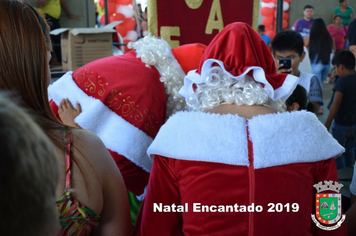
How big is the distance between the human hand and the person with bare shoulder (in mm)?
694

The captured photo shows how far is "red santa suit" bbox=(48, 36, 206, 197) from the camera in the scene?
1710 mm

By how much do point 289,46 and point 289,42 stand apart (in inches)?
1.2

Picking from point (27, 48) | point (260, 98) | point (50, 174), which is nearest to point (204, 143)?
point (260, 98)

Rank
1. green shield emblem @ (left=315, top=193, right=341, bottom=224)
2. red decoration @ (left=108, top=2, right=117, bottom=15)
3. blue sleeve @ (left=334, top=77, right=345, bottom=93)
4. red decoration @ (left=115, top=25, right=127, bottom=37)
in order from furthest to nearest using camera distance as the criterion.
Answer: red decoration @ (left=115, top=25, right=127, bottom=37)
red decoration @ (left=108, top=2, right=117, bottom=15)
blue sleeve @ (left=334, top=77, right=345, bottom=93)
green shield emblem @ (left=315, top=193, right=341, bottom=224)

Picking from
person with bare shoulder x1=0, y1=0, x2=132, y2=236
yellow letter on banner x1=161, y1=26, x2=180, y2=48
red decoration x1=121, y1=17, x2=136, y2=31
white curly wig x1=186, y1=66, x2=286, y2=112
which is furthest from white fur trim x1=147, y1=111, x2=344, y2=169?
red decoration x1=121, y1=17, x2=136, y2=31

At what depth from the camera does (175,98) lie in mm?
1876

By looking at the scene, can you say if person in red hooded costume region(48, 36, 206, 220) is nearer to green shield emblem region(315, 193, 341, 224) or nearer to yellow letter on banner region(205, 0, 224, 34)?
yellow letter on banner region(205, 0, 224, 34)

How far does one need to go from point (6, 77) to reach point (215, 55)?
790 mm

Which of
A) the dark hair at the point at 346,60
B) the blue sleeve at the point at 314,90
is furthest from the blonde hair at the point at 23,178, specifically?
the dark hair at the point at 346,60

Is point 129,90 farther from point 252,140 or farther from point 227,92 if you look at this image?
point 252,140

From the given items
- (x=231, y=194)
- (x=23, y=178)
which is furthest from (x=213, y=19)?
(x=23, y=178)

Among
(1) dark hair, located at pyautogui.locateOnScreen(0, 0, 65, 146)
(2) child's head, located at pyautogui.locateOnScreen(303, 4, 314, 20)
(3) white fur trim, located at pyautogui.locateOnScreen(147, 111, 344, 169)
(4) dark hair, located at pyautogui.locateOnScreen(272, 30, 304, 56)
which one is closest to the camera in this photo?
(1) dark hair, located at pyautogui.locateOnScreen(0, 0, 65, 146)

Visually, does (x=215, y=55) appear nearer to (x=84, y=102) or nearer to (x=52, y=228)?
(x=84, y=102)

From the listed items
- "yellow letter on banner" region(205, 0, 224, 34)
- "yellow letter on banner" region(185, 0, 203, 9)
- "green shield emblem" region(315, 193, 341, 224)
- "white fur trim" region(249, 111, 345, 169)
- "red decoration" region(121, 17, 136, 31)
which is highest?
"yellow letter on banner" region(185, 0, 203, 9)
